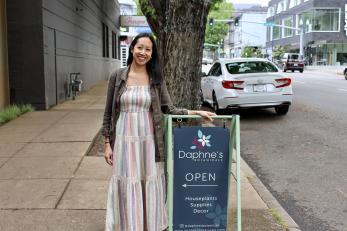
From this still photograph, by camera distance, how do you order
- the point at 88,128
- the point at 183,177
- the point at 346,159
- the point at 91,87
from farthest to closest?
the point at 91,87 < the point at 88,128 < the point at 346,159 < the point at 183,177

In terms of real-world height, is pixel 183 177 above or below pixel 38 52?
below

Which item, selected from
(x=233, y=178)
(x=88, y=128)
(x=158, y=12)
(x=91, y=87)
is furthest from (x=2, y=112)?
(x=91, y=87)

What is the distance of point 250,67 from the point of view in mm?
13305

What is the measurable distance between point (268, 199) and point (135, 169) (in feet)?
7.70

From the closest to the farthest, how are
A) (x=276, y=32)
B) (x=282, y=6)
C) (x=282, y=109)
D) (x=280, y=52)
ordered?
(x=282, y=109), (x=280, y=52), (x=282, y=6), (x=276, y=32)

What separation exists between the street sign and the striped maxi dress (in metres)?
0.18

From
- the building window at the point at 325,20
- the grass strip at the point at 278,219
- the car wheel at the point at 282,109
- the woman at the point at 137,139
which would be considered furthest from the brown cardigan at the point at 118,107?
the building window at the point at 325,20

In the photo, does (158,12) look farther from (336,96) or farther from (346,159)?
(336,96)

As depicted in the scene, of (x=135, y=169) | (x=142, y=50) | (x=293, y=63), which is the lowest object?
(x=135, y=169)

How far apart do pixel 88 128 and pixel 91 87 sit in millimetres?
13357

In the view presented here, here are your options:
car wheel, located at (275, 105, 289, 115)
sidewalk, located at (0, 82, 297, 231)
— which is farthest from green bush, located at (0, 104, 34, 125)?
car wheel, located at (275, 105, 289, 115)

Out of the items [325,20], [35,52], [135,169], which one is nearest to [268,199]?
[135,169]

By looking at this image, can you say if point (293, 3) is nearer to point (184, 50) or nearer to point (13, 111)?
point (13, 111)

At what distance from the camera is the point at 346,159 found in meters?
8.29
